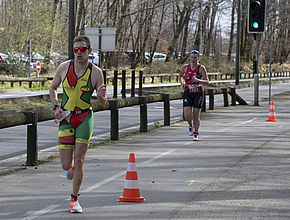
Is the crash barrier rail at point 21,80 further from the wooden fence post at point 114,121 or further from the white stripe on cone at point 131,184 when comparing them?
the white stripe on cone at point 131,184

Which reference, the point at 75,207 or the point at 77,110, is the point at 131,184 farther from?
the point at 77,110

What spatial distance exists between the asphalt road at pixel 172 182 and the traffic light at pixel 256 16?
1032cm

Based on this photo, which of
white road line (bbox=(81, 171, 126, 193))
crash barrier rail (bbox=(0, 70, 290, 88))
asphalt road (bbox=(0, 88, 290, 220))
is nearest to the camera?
asphalt road (bbox=(0, 88, 290, 220))

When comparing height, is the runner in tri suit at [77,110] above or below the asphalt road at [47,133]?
above

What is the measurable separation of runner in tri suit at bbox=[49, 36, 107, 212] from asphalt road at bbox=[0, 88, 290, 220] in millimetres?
492

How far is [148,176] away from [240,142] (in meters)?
4.30

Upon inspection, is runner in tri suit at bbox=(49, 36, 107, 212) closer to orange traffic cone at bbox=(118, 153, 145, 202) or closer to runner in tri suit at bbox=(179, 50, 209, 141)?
orange traffic cone at bbox=(118, 153, 145, 202)

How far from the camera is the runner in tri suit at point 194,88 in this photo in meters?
12.1

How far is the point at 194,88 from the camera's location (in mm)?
12195

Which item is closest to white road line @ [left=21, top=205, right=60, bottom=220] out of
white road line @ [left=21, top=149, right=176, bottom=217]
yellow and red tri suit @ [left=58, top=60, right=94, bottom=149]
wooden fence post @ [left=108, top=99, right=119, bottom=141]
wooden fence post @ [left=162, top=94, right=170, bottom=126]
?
white road line @ [left=21, top=149, right=176, bottom=217]

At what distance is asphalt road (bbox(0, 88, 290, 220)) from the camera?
20.3ft

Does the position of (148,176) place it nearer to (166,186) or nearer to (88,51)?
(166,186)

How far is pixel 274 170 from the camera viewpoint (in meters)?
8.82

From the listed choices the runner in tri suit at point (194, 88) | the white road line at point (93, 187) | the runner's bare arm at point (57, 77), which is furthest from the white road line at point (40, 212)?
the runner in tri suit at point (194, 88)
